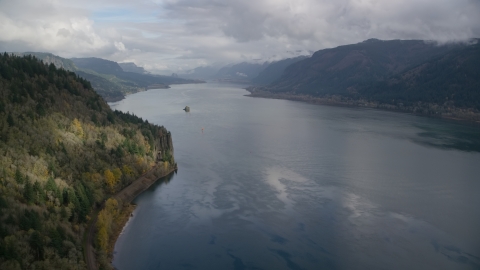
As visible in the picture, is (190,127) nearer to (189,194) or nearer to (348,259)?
(189,194)

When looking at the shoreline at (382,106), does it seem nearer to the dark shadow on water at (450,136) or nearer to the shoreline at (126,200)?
the dark shadow on water at (450,136)

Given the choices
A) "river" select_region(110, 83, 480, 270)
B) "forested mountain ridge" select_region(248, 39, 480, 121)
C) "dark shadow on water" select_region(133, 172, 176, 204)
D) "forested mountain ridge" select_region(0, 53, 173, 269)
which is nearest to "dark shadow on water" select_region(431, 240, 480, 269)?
"river" select_region(110, 83, 480, 270)

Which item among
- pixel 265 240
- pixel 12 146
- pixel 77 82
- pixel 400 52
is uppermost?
pixel 400 52

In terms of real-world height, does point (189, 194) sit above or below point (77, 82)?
below

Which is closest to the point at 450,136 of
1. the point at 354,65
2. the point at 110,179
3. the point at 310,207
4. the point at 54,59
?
the point at 310,207

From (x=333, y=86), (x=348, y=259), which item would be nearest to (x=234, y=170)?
(x=348, y=259)

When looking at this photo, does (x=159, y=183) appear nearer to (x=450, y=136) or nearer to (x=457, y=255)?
(x=457, y=255)
